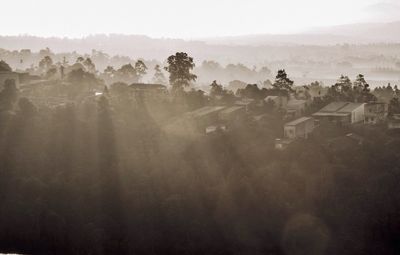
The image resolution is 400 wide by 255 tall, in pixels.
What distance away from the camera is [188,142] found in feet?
78.4

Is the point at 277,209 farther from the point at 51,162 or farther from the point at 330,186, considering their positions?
the point at 51,162

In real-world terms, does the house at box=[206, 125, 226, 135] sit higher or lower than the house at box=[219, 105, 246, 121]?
lower

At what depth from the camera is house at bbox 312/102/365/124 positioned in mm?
26125

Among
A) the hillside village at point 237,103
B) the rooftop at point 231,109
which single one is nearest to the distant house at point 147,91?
the hillside village at point 237,103

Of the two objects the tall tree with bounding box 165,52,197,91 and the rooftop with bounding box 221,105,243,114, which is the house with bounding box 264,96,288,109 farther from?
the tall tree with bounding box 165,52,197,91

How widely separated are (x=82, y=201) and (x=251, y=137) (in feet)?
24.2

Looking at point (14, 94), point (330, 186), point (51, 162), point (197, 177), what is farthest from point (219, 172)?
point (14, 94)

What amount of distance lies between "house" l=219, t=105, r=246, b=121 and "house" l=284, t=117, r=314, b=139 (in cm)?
278

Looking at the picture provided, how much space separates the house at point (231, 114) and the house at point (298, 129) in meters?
2.78

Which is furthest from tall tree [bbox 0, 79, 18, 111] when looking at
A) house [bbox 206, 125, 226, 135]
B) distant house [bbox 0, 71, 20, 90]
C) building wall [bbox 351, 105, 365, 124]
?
building wall [bbox 351, 105, 365, 124]

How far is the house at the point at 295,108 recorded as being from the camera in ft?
91.8

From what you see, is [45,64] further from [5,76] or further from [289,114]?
[289,114]

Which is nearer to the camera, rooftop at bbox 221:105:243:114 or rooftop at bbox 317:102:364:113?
rooftop at bbox 317:102:364:113

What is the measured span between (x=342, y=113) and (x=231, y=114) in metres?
4.98
